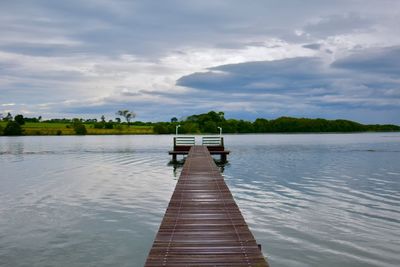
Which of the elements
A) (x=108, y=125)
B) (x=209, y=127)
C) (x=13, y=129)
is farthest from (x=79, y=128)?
(x=209, y=127)

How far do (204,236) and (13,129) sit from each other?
16374 cm

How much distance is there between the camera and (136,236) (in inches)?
522

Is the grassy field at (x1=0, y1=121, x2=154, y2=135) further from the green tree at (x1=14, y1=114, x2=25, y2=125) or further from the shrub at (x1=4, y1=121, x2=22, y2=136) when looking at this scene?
the shrub at (x1=4, y1=121, x2=22, y2=136)

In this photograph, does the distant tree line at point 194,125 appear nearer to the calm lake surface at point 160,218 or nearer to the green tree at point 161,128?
the green tree at point 161,128

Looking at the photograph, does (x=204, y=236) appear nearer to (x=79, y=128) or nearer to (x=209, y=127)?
(x=79, y=128)

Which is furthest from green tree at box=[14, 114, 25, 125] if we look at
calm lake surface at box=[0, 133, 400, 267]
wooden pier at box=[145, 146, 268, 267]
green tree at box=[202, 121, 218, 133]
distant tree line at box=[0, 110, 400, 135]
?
wooden pier at box=[145, 146, 268, 267]

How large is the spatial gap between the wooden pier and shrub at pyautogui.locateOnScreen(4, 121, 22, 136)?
157764 millimetres

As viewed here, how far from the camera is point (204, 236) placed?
31.1 ft

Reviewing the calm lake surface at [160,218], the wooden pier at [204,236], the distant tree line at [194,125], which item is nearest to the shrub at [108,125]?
the distant tree line at [194,125]

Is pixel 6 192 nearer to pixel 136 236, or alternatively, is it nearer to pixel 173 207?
pixel 136 236

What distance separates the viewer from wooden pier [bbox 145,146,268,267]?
7898mm

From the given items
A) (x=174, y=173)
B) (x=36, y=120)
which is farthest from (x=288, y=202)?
(x=36, y=120)

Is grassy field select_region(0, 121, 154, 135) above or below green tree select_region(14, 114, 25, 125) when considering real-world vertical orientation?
below

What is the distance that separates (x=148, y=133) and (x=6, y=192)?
15834cm
